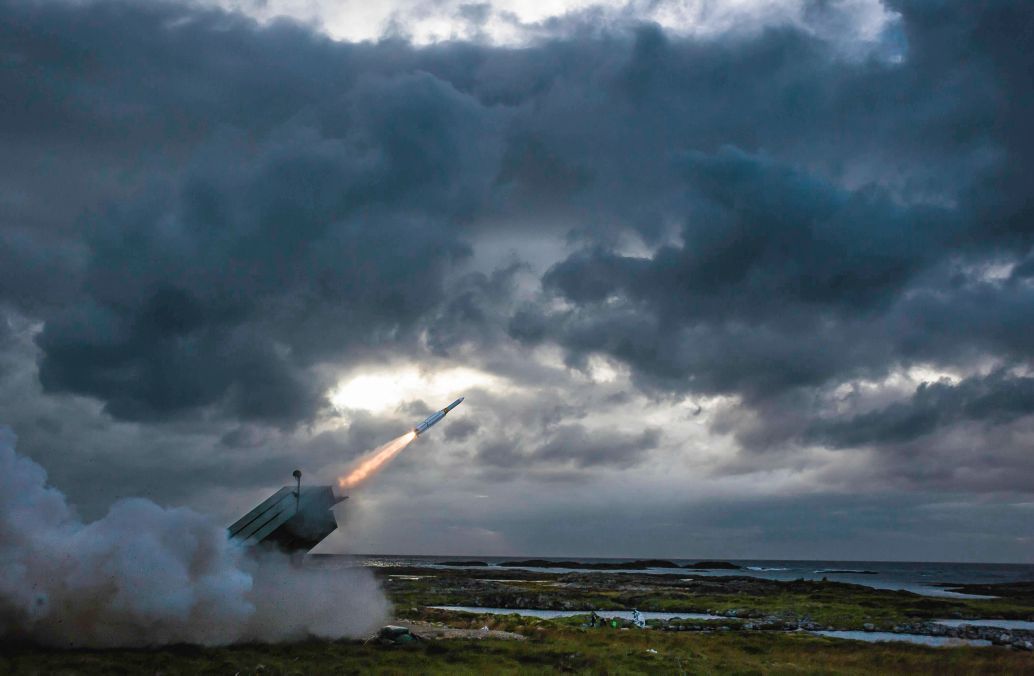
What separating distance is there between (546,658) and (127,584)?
58.5 feet

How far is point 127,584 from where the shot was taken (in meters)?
31.8

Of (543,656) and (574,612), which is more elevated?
(543,656)

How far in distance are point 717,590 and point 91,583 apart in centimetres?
9743

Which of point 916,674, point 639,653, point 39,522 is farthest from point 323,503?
point 916,674

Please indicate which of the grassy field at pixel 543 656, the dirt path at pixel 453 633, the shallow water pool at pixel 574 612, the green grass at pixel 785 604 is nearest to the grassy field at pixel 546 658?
the grassy field at pixel 543 656

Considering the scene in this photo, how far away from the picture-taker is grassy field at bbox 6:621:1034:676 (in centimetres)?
A: 2853

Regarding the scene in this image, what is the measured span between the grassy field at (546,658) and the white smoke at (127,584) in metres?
1.26

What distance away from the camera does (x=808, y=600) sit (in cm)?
9100

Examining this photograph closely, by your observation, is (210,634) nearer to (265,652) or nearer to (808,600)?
(265,652)

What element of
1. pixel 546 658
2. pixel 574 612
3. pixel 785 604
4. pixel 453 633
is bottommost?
Result: pixel 574 612

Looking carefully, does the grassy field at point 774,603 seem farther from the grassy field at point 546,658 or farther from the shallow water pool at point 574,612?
the grassy field at point 546,658

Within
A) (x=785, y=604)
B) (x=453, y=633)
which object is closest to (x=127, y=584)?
(x=453, y=633)

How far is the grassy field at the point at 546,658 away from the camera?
93.6 ft

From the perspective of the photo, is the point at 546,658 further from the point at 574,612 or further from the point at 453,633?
the point at 574,612
